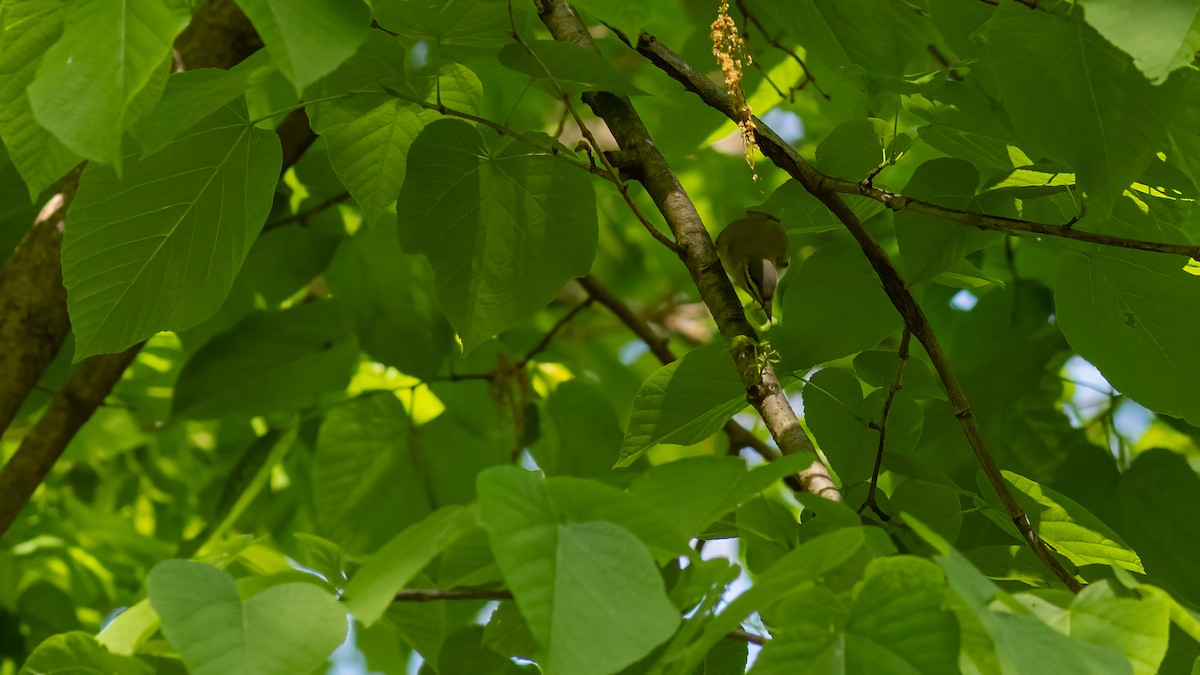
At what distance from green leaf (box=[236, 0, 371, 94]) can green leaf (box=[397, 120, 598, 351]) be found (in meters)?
0.21

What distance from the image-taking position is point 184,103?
48cm

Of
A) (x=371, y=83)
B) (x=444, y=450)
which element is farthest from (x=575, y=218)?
(x=444, y=450)

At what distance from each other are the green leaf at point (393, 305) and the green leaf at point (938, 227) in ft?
1.58

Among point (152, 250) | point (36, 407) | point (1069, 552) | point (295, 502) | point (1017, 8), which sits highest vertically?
point (1017, 8)

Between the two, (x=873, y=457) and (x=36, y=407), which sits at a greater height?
(x=873, y=457)

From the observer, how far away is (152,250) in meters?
0.56

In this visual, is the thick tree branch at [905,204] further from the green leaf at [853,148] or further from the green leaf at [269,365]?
A: the green leaf at [269,365]

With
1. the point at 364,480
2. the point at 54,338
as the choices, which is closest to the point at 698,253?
the point at 364,480

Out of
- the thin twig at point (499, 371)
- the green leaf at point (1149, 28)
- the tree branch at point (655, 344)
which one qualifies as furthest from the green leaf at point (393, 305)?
the green leaf at point (1149, 28)

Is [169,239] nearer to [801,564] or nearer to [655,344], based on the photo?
[801,564]

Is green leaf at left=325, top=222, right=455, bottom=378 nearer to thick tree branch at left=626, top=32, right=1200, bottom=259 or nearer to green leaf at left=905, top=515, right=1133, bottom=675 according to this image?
thick tree branch at left=626, top=32, right=1200, bottom=259

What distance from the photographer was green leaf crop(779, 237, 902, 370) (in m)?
0.55

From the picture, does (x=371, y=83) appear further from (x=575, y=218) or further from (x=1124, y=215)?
(x=1124, y=215)

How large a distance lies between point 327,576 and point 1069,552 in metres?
0.34
